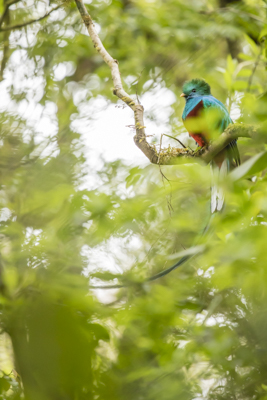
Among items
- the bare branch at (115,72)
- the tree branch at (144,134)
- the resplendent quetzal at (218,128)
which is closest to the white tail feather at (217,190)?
the resplendent quetzal at (218,128)

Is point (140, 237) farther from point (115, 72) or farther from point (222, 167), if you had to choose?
point (115, 72)

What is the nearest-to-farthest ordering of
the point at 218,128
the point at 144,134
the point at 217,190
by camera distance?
the point at 144,134
the point at 218,128
the point at 217,190

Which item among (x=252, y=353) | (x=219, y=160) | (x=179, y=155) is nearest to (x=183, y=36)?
(x=219, y=160)

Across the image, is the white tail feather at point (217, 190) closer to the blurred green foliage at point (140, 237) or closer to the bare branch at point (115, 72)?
the blurred green foliage at point (140, 237)

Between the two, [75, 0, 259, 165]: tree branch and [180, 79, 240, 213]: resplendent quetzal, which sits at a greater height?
[75, 0, 259, 165]: tree branch

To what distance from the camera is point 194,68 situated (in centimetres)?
326

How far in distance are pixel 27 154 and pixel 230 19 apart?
2397mm

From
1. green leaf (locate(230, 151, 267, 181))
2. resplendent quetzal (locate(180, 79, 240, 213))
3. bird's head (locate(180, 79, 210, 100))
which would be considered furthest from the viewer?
bird's head (locate(180, 79, 210, 100))

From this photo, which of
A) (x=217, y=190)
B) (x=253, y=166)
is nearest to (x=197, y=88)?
(x=217, y=190)

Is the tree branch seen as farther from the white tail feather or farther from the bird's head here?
the bird's head

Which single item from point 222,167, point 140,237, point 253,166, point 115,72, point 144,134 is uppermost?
point 253,166

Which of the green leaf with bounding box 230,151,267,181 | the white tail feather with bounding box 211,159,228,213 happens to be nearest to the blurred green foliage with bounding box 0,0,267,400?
the white tail feather with bounding box 211,159,228,213

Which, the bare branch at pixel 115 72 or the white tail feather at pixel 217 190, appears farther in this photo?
the white tail feather at pixel 217 190

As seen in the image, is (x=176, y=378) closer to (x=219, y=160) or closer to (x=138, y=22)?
(x=219, y=160)
